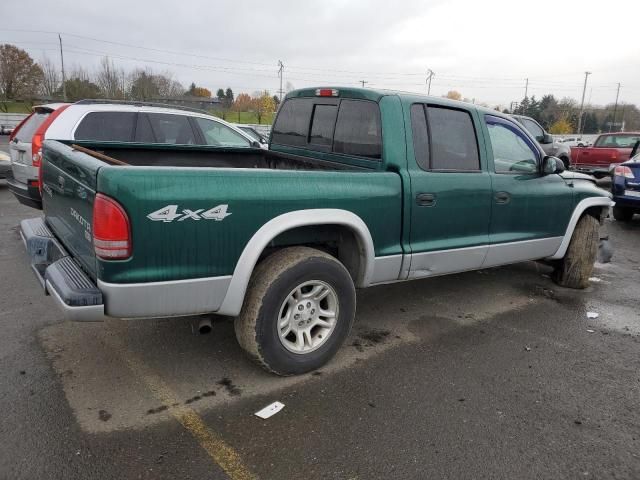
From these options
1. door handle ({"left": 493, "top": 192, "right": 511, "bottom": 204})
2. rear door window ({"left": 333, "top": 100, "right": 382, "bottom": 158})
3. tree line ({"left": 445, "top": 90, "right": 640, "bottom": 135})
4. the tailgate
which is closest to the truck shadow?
the tailgate

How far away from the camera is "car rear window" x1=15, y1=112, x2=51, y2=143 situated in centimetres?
649

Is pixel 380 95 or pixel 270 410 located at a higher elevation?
pixel 380 95

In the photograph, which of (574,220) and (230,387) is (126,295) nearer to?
(230,387)

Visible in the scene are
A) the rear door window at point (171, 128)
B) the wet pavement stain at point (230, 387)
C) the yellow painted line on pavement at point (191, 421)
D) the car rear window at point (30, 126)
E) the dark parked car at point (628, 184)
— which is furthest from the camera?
the dark parked car at point (628, 184)

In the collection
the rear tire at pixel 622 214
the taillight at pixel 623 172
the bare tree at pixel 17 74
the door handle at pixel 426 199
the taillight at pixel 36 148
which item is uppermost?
the bare tree at pixel 17 74

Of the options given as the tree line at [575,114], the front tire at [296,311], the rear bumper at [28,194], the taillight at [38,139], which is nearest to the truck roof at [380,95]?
the front tire at [296,311]

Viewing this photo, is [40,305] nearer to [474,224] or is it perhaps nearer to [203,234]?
[203,234]

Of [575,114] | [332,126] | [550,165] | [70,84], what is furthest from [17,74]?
[575,114]

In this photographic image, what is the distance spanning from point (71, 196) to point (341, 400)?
215 centimetres

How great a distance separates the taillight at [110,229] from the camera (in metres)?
2.48

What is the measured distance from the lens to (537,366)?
12.0ft

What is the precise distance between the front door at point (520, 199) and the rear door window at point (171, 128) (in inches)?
173

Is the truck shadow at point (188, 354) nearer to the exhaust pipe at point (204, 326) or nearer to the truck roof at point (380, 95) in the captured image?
the exhaust pipe at point (204, 326)

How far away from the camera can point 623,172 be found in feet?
31.1
